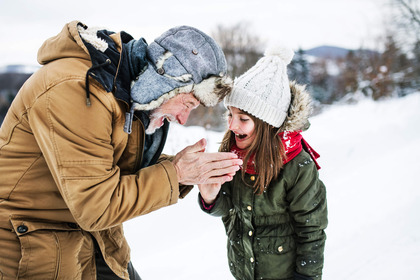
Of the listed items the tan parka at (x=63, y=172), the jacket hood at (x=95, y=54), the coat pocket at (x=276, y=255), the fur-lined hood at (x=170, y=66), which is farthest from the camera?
the coat pocket at (x=276, y=255)

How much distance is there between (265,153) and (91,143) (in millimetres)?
1079

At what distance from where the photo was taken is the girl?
1.95 metres

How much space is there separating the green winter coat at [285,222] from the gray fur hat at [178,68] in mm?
660

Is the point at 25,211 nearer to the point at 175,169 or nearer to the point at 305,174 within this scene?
the point at 175,169

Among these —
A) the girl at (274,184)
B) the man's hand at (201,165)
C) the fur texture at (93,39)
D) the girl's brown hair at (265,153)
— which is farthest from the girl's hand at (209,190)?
the fur texture at (93,39)

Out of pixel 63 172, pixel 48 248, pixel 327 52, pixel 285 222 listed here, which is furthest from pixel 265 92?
pixel 327 52

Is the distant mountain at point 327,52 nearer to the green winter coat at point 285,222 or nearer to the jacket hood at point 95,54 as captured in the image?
the green winter coat at point 285,222

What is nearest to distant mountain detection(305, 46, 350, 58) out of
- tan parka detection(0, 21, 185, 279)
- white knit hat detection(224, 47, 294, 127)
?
white knit hat detection(224, 47, 294, 127)

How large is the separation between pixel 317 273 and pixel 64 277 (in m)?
1.46

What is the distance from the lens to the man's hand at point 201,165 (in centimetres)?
170

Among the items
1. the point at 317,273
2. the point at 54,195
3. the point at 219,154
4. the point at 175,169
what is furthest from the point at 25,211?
the point at 317,273

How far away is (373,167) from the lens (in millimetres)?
5395

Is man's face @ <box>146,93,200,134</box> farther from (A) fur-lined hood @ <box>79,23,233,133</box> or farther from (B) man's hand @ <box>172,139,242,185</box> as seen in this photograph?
(B) man's hand @ <box>172,139,242,185</box>

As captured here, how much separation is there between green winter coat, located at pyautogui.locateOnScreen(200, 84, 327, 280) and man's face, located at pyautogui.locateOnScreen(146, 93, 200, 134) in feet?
2.13
